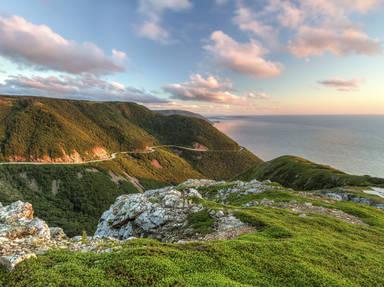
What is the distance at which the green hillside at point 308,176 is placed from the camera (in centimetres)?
6297

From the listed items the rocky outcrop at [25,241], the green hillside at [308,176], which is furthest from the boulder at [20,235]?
the green hillside at [308,176]

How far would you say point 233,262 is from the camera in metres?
12.9

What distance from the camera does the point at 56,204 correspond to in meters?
137

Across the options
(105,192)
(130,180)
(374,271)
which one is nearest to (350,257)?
(374,271)

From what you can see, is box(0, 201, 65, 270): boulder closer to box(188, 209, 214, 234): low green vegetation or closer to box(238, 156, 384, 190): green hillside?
box(188, 209, 214, 234): low green vegetation

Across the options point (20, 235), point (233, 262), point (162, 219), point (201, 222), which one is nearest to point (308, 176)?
point (201, 222)

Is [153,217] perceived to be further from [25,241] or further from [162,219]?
[25,241]

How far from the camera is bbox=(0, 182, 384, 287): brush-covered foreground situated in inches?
406

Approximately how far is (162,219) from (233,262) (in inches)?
533

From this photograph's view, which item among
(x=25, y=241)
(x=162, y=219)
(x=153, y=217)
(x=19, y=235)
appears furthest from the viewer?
(x=153, y=217)

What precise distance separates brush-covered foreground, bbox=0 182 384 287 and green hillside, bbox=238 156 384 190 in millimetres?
48503

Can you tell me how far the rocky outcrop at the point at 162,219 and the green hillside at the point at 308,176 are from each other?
51.9 m

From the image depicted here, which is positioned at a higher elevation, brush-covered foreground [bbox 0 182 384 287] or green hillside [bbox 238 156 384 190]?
brush-covered foreground [bbox 0 182 384 287]

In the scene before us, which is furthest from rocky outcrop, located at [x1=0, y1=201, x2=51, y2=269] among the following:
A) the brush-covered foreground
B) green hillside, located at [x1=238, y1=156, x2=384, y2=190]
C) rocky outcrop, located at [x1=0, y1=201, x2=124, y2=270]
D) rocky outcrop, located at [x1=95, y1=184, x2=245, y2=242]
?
green hillside, located at [x1=238, y1=156, x2=384, y2=190]
